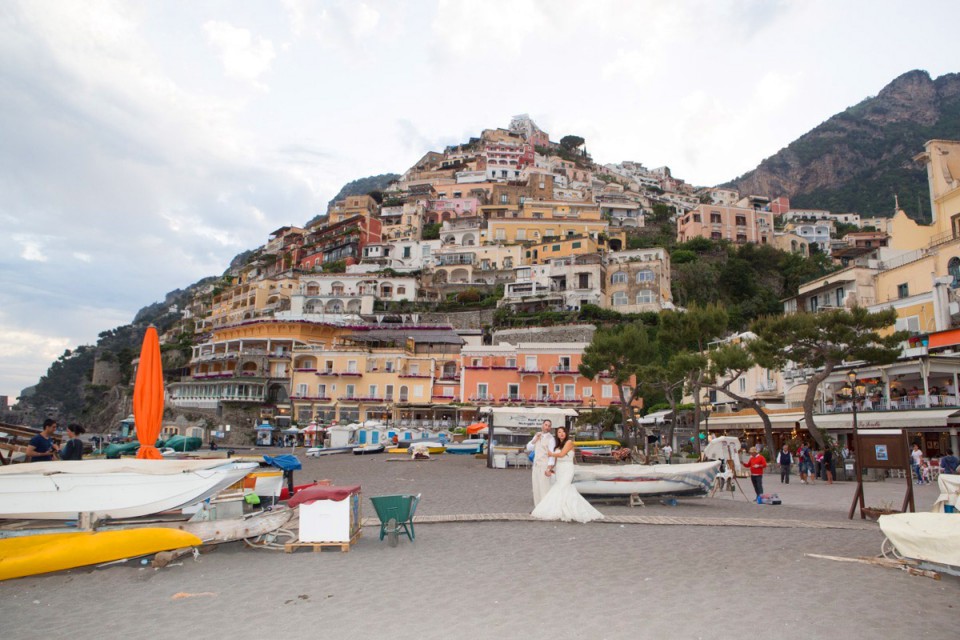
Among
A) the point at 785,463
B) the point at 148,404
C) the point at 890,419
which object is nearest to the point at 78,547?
the point at 148,404

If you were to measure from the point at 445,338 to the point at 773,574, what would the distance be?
4371cm

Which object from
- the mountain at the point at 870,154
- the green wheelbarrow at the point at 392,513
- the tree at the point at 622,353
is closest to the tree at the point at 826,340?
the tree at the point at 622,353

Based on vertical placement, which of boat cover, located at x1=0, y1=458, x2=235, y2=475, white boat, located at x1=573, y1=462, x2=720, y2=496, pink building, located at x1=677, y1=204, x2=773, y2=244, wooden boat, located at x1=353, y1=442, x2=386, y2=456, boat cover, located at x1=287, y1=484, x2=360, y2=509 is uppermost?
pink building, located at x1=677, y1=204, x2=773, y2=244

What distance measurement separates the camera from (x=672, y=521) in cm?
1060

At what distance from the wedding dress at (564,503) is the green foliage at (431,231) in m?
68.2

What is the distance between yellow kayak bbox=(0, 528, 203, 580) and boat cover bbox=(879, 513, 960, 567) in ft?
26.2

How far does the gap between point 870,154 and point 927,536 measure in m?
155

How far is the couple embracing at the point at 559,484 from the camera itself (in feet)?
34.6

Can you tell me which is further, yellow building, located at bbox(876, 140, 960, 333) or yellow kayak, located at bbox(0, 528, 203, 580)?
yellow building, located at bbox(876, 140, 960, 333)

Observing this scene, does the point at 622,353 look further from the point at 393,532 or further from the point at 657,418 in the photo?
the point at 393,532

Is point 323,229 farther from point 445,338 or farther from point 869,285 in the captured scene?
point 869,285

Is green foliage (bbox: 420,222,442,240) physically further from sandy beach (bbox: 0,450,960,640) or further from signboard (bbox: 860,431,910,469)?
sandy beach (bbox: 0,450,960,640)

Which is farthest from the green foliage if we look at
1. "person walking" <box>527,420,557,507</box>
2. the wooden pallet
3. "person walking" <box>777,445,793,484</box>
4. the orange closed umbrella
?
the wooden pallet

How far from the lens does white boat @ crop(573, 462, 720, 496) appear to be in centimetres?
1252
